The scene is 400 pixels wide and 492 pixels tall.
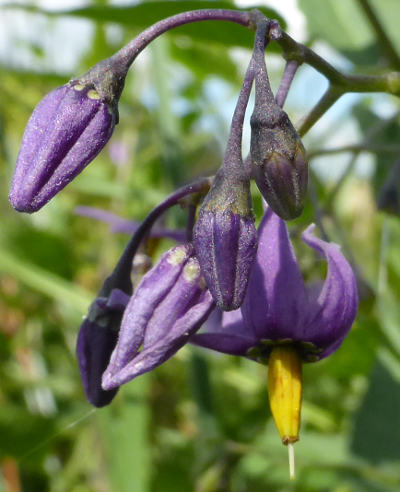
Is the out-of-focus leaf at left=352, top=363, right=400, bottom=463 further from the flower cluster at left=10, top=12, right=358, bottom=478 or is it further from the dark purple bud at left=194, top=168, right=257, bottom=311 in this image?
the dark purple bud at left=194, top=168, right=257, bottom=311

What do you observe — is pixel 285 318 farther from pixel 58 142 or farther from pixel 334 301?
pixel 58 142

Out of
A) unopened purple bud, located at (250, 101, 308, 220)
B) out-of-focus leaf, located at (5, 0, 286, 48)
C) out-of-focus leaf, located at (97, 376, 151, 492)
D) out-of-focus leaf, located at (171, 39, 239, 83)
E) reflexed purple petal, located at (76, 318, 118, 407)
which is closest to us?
unopened purple bud, located at (250, 101, 308, 220)

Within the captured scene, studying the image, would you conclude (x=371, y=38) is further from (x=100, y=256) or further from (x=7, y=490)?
(x=7, y=490)

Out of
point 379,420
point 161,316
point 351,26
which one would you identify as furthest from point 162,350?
point 351,26

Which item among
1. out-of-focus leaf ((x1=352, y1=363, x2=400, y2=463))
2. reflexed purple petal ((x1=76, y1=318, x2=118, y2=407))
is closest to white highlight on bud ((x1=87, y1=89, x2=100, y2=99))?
reflexed purple petal ((x1=76, y1=318, x2=118, y2=407))

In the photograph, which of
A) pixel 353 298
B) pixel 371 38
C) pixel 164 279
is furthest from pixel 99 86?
pixel 371 38

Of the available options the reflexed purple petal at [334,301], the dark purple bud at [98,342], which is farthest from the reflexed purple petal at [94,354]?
the reflexed purple petal at [334,301]

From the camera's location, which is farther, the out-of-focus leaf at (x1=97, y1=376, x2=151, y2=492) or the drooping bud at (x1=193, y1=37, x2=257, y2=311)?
the out-of-focus leaf at (x1=97, y1=376, x2=151, y2=492)
